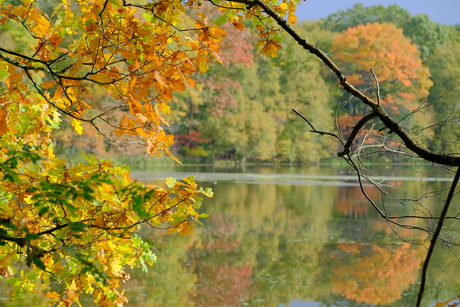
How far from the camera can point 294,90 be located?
86.3 feet

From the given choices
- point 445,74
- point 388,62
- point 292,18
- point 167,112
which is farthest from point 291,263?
point 445,74

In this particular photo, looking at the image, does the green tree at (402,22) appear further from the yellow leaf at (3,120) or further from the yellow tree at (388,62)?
the yellow leaf at (3,120)

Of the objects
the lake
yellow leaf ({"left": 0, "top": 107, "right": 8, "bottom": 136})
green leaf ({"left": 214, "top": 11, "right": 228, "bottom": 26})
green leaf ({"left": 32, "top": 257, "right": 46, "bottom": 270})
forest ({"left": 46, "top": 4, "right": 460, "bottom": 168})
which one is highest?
forest ({"left": 46, "top": 4, "right": 460, "bottom": 168})

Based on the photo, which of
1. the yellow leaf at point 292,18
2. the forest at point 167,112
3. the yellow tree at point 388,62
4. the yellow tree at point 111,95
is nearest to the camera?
the forest at point 167,112

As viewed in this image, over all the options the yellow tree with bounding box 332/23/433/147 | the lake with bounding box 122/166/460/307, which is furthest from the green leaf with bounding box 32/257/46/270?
the yellow tree with bounding box 332/23/433/147

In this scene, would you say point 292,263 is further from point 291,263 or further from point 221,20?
point 221,20

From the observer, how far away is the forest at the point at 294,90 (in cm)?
2330

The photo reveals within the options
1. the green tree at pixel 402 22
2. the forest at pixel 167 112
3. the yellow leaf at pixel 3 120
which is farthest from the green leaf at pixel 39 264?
the green tree at pixel 402 22

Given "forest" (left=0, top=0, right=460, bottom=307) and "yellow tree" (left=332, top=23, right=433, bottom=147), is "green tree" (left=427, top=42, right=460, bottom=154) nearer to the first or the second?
"forest" (left=0, top=0, right=460, bottom=307)

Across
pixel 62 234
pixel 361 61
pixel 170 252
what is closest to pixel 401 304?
pixel 170 252

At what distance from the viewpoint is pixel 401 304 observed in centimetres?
461

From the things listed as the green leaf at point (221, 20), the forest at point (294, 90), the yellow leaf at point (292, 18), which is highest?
the forest at point (294, 90)

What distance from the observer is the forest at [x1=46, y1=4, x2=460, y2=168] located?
23.3 meters

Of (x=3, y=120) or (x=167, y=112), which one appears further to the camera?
(x=167, y=112)
